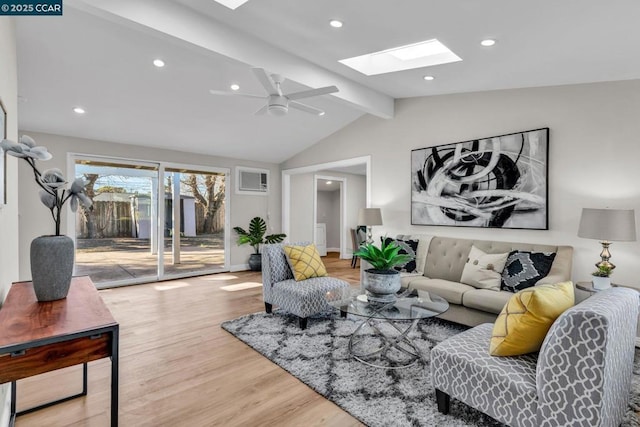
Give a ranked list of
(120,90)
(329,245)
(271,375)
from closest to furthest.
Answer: (271,375), (120,90), (329,245)

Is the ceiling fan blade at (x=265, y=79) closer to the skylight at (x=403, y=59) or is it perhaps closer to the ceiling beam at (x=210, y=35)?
the ceiling beam at (x=210, y=35)

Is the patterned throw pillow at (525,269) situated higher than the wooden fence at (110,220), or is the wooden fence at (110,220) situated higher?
the wooden fence at (110,220)

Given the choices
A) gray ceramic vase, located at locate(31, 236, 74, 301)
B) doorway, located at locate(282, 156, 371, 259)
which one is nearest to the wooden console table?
gray ceramic vase, located at locate(31, 236, 74, 301)

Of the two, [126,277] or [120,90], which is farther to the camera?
[126,277]

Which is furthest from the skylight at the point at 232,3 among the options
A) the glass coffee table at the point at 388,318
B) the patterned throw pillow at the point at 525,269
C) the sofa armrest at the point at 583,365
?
the patterned throw pillow at the point at 525,269

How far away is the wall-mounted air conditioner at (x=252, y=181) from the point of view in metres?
6.92

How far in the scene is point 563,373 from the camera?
1530mm

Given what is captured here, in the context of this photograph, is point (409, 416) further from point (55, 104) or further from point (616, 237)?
point (55, 104)

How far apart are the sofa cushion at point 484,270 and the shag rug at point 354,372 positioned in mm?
525

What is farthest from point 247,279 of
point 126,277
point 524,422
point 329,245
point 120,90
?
point 524,422

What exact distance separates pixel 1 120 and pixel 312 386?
2.47m

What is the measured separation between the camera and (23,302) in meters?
1.72

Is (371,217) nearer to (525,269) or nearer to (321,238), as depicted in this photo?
(525,269)

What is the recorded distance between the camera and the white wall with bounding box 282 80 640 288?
317 centimetres
